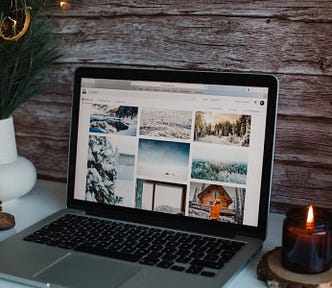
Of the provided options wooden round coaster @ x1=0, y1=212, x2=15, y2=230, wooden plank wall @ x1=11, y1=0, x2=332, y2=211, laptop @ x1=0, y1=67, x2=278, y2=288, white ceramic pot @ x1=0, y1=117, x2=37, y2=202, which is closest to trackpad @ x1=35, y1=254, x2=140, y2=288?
laptop @ x1=0, y1=67, x2=278, y2=288

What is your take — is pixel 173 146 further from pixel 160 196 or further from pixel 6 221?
pixel 6 221

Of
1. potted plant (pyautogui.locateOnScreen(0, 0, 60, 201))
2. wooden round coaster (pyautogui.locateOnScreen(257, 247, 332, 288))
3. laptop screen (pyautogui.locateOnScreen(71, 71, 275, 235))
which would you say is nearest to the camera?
wooden round coaster (pyautogui.locateOnScreen(257, 247, 332, 288))

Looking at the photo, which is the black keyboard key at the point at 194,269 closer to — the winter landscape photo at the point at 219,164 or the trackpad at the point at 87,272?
the trackpad at the point at 87,272

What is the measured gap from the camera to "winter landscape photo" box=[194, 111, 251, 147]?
0.96 metres

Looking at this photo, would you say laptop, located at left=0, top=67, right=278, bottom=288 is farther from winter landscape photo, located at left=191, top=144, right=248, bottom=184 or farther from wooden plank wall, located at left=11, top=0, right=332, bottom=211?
wooden plank wall, located at left=11, top=0, right=332, bottom=211

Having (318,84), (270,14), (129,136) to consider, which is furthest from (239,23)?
(129,136)

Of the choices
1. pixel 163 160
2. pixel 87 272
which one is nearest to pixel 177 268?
pixel 87 272

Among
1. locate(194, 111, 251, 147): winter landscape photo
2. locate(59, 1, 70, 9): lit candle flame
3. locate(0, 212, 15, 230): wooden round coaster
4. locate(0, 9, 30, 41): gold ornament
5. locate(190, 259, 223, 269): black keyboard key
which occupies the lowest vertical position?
locate(190, 259, 223, 269): black keyboard key

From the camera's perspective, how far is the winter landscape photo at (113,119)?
3.43 feet

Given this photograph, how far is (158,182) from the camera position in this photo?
1.02 metres

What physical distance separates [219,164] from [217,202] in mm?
63

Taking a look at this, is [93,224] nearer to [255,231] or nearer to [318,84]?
[255,231]

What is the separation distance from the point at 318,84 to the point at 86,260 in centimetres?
50

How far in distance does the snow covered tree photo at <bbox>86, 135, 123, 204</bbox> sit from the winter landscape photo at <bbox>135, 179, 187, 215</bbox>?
44 mm
